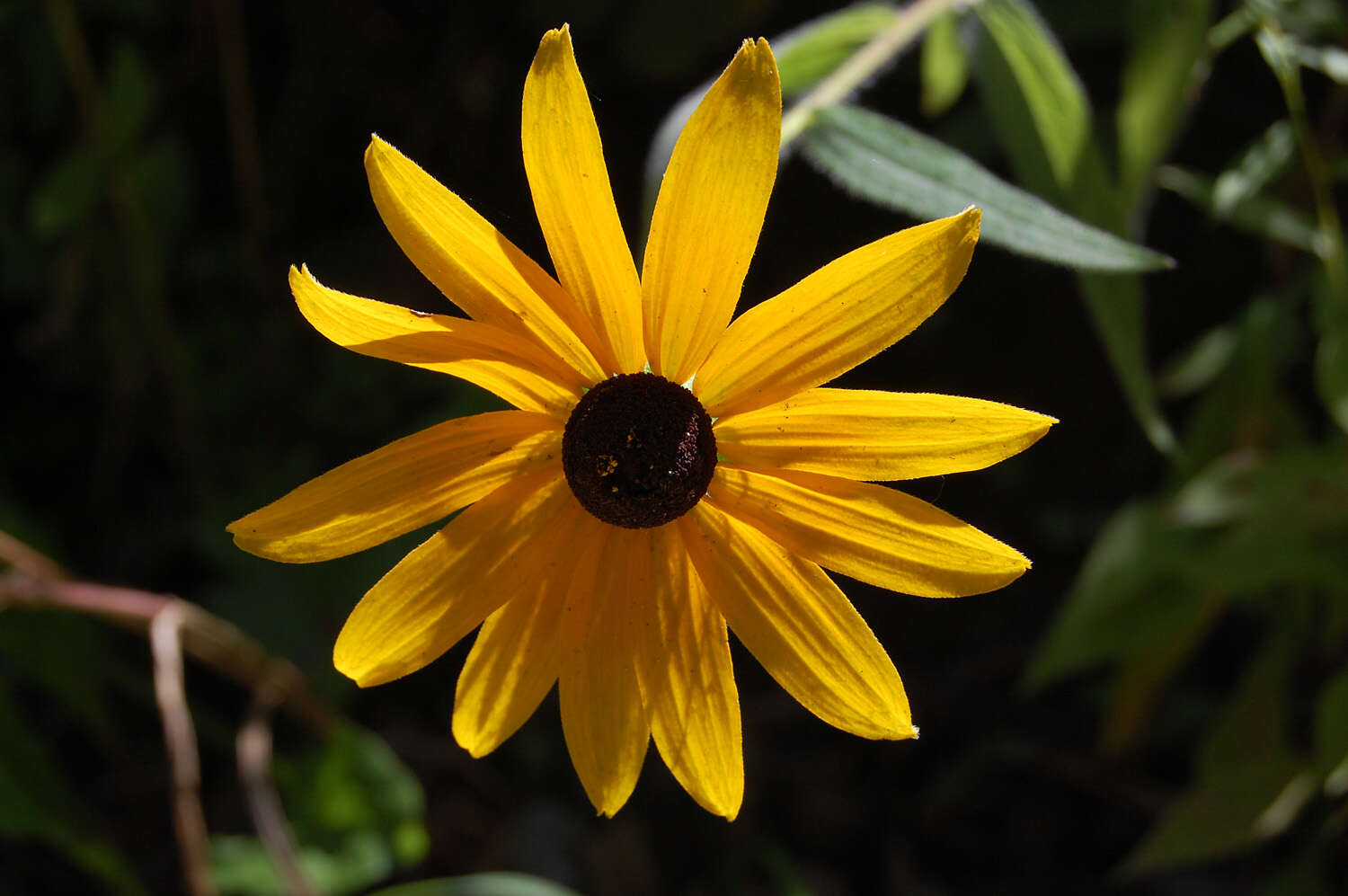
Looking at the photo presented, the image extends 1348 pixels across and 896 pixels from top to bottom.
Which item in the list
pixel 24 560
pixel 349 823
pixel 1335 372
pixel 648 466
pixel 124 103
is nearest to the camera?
pixel 648 466

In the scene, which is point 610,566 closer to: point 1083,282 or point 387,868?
point 1083,282

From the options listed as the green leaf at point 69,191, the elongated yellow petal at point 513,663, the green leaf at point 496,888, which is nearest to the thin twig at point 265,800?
the green leaf at point 496,888

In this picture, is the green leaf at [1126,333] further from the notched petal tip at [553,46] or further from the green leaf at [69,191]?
the green leaf at [69,191]

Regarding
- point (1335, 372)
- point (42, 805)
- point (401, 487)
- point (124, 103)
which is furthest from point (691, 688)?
point (124, 103)

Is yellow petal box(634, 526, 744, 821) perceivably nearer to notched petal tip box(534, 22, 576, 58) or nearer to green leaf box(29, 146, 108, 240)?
notched petal tip box(534, 22, 576, 58)

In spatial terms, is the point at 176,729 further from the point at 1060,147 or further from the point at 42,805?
the point at 1060,147

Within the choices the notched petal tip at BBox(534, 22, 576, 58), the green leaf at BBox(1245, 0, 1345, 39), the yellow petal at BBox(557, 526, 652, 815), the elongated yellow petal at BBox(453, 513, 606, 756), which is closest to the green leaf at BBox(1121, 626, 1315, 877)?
the green leaf at BBox(1245, 0, 1345, 39)

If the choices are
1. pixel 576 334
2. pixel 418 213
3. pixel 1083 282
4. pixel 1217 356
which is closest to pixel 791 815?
pixel 1217 356
